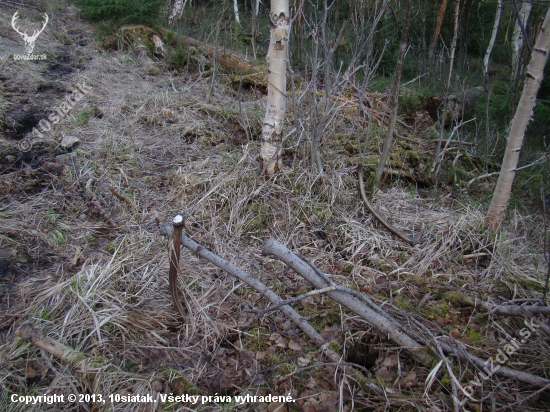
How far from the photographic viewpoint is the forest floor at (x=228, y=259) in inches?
77.1

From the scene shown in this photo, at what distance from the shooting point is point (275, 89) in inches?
129

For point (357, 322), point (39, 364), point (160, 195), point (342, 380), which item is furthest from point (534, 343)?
point (160, 195)

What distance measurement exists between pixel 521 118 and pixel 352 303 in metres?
1.98

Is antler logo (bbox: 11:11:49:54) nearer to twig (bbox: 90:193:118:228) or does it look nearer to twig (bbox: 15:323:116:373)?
twig (bbox: 90:193:118:228)

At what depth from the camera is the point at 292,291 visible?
8.41 feet

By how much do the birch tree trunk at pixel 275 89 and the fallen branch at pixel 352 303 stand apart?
1.63 metres

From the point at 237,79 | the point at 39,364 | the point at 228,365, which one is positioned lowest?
the point at 228,365

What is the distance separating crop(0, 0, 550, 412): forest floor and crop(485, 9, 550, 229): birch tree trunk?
0.16 m

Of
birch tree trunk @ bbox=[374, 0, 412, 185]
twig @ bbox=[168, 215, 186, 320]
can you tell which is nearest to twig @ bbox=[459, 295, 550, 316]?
birch tree trunk @ bbox=[374, 0, 412, 185]

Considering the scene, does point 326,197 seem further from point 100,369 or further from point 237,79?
point 237,79

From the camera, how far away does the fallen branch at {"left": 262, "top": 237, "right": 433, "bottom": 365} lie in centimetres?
195

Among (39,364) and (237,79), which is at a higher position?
(237,79)

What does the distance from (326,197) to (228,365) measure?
1793 mm

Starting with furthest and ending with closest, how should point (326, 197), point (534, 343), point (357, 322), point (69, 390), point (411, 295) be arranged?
point (326, 197) → point (411, 295) → point (357, 322) → point (534, 343) → point (69, 390)
